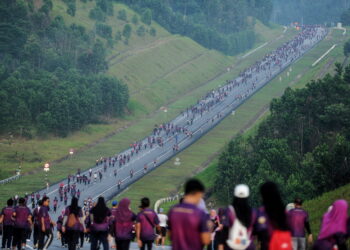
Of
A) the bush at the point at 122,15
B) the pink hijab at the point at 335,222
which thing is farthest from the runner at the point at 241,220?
the bush at the point at 122,15

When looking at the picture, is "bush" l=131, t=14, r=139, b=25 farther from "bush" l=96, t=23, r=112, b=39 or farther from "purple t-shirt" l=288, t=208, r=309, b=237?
"purple t-shirt" l=288, t=208, r=309, b=237

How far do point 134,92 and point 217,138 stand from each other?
28.7 meters

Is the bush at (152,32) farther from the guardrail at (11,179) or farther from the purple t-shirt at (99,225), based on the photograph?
the purple t-shirt at (99,225)

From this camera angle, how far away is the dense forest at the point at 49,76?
103312 millimetres

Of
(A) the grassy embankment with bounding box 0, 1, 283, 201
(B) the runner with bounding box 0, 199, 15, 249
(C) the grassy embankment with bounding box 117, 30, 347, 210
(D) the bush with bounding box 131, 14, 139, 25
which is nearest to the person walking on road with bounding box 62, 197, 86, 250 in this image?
(B) the runner with bounding box 0, 199, 15, 249

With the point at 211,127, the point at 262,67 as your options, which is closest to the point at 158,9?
the point at 262,67

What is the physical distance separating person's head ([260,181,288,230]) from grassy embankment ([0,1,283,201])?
199 ft

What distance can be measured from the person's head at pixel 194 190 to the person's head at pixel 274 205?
86cm

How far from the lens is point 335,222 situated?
14.4 metres

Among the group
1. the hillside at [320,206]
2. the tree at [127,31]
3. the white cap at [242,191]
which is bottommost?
the white cap at [242,191]

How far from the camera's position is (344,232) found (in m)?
14.5

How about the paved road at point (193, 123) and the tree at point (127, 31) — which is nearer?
the paved road at point (193, 123)

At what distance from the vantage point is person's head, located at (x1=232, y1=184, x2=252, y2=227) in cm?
1319

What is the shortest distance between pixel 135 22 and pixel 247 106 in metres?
48.2
